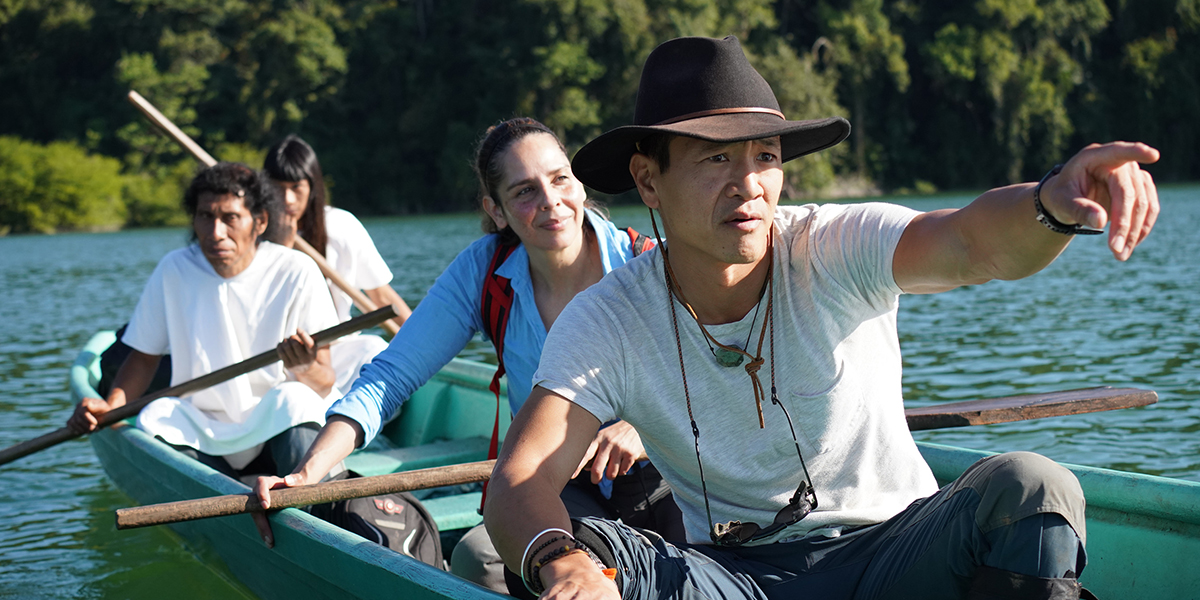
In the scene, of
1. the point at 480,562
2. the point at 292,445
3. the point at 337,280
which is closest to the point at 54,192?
the point at 337,280

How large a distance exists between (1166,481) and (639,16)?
34.6 meters

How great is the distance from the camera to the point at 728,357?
1928 millimetres

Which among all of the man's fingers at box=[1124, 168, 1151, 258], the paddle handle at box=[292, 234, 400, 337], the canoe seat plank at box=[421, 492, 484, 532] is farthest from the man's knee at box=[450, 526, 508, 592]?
the paddle handle at box=[292, 234, 400, 337]

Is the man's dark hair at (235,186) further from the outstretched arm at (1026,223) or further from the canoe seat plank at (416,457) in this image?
the outstretched arm at (1026,223)

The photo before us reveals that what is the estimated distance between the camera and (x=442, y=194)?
1548 inches

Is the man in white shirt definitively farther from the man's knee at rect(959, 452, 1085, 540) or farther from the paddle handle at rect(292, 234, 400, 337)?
the man's knee at rect(959, 452, 1085, 540)

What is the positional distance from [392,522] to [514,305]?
0.69 m

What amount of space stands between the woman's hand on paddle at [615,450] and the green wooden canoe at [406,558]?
1.46 feet

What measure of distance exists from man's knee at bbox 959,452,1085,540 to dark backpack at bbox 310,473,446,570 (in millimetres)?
1724

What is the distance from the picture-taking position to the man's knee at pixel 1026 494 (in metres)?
1.62

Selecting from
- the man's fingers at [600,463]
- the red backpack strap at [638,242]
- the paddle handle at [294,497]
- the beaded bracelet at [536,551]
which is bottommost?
the paddle handle at [294,497]

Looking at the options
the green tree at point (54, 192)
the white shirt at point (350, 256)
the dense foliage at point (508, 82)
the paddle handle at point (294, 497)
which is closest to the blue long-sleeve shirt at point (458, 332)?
the paddle handle at point (294, 497)

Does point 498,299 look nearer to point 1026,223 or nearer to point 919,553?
point 919,553

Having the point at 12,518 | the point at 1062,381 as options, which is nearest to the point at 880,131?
the point at 1062,381
